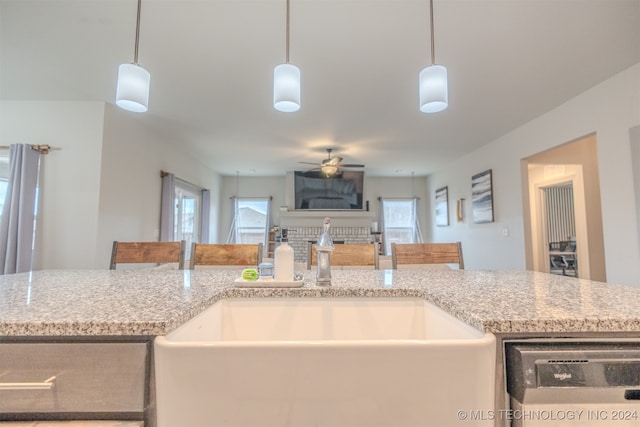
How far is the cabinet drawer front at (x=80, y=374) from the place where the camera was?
588mm

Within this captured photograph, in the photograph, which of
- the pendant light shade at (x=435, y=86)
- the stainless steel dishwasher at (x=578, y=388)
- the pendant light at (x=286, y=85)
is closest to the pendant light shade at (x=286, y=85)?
the pendant light at (x=286, y=85)

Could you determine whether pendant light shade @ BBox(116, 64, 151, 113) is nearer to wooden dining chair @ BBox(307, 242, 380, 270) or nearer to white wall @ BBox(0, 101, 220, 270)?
wooden dining chair @ BBox(307, 242, 380, 270)

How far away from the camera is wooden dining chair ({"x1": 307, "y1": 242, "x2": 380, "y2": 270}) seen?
69.0 inches

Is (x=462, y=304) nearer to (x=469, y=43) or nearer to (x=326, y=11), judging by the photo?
(x=326, y=11)

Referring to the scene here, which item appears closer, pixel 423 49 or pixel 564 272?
pixel 423 49

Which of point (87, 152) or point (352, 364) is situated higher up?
point (87, 152)

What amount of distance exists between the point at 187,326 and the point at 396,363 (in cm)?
49

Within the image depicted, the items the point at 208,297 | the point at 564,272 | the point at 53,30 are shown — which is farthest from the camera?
the point at 564,272

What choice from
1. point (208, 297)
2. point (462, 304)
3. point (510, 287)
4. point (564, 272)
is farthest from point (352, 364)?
point (564, 272)

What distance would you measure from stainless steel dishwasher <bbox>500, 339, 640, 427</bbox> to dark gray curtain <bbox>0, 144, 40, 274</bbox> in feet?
12.7

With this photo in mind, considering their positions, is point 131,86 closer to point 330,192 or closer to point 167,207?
point 167,207

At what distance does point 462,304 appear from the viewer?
77 centimetres

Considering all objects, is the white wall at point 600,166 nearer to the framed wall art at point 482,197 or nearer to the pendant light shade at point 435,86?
the framed wall art at point 482,197

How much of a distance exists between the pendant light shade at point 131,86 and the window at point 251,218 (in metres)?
5.50
